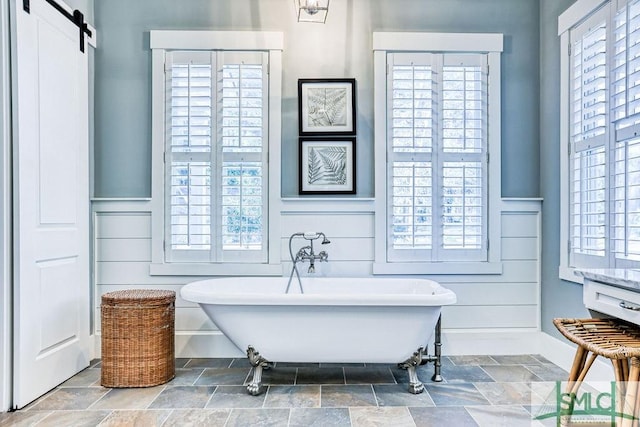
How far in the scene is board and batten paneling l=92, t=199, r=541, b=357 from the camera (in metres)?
3.29

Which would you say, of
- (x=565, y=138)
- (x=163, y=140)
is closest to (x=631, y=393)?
(x=565, y=138)

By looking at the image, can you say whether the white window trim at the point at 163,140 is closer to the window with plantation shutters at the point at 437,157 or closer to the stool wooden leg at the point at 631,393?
the window with plantation shutters at the point at 437,157

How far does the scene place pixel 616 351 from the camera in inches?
65.2

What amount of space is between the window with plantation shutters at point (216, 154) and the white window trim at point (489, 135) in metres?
0.88

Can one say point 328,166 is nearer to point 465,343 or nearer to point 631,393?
point 465,343

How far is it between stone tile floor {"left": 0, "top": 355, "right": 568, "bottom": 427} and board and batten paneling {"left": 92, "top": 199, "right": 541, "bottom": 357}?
28cm

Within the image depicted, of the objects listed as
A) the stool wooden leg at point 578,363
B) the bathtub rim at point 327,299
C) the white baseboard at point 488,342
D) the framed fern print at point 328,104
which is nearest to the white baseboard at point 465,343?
the white baseboard at point 488,342

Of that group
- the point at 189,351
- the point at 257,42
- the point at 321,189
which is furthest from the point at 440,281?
the point at 257,42

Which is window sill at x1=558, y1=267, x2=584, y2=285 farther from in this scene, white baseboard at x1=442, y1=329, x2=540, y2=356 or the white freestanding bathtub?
the white freestanding bathtub

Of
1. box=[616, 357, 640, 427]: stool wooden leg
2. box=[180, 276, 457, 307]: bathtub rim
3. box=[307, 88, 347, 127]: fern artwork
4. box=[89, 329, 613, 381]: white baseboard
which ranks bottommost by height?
box=[89, 329, 613, 381]: white baseboard

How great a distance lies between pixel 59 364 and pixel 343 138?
2.50 meters

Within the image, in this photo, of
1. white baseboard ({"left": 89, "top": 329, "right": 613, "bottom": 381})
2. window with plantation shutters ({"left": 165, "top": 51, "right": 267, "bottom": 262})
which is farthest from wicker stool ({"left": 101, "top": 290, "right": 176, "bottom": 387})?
window with plantation shutters ({"left": 165, "top": 51, "right": 267, "bottom": 262})

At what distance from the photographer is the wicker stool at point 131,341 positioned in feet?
8.79

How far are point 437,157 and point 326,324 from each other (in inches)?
63.0
